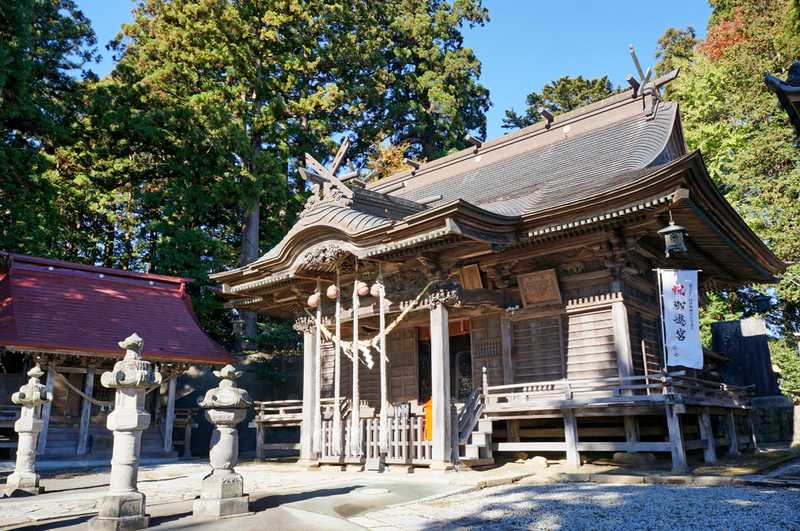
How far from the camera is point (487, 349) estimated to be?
44.4ft

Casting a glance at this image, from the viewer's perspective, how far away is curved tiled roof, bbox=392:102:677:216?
12.7 m

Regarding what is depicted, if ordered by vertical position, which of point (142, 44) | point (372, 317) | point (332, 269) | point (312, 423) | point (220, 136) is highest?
point (142, 44)

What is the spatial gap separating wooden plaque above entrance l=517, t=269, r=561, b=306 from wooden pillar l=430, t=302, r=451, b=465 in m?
2.17

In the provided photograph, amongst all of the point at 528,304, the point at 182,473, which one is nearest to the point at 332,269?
the point at 528,304

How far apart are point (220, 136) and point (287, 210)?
4.66 m

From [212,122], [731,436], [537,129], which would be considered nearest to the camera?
[731,436]

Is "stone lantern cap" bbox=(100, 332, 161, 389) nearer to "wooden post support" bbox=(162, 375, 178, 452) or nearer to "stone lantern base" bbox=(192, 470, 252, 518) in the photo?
"stone lantern base" bbox=(192, 470, 252, 518)

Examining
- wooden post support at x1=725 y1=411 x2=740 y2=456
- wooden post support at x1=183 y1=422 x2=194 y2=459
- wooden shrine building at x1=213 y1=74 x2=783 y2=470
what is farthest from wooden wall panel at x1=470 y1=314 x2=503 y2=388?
wooden post support at x1=183 y1=422 x2=194 y2=459

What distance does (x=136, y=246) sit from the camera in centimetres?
2666

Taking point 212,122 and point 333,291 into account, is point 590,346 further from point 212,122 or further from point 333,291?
point 212,122

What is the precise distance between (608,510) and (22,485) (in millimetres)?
8527

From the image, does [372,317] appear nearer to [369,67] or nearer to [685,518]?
[685,518]

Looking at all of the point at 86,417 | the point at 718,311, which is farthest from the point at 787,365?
the point at 86,417

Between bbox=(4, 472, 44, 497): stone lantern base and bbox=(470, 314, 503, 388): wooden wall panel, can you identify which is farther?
bbox=(470, 314, 503, 388): wooden wall panel
